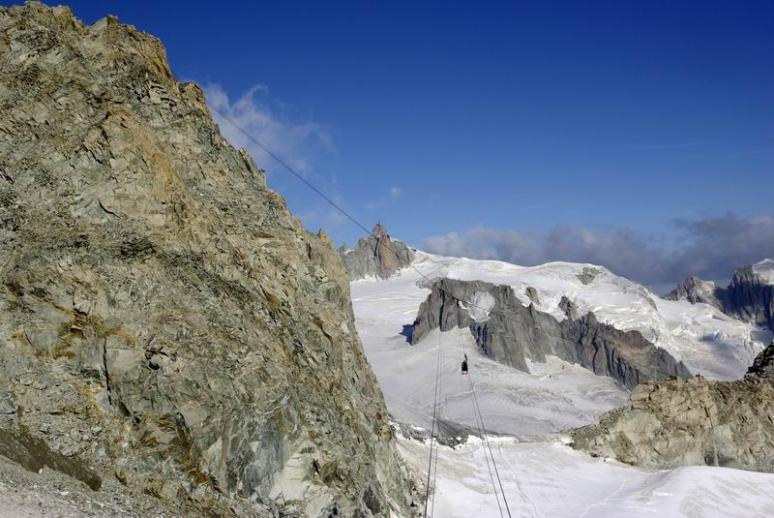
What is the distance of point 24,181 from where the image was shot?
2036cm

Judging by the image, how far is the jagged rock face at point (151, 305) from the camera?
57.3ft

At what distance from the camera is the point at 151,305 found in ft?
64.0

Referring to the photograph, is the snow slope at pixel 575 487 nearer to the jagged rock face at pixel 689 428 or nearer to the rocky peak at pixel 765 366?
the jagged rock face at pixel 689 428

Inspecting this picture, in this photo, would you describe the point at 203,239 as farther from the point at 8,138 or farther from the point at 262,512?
the point at 262,512

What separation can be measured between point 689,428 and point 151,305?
2326 inches

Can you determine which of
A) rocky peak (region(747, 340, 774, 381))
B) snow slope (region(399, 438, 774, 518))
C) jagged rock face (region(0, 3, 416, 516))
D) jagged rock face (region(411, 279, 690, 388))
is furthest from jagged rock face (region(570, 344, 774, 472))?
jagged rock face (region(411, 279, 690, 388))

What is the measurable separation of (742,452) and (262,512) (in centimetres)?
5965

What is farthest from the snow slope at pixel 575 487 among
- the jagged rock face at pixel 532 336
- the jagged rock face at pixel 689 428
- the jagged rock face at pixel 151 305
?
the jagged rock face at pixel 532 336

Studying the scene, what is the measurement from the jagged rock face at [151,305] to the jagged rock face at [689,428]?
130 feet

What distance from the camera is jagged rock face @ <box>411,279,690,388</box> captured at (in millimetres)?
165125

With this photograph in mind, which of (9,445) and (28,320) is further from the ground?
(28,320)

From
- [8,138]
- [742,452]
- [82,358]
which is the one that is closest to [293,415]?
[82,358]

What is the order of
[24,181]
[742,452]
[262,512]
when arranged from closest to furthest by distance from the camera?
[262,512] → [24,181] → [742,452]

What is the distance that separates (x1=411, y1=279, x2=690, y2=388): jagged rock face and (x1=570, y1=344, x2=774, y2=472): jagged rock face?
303ft
